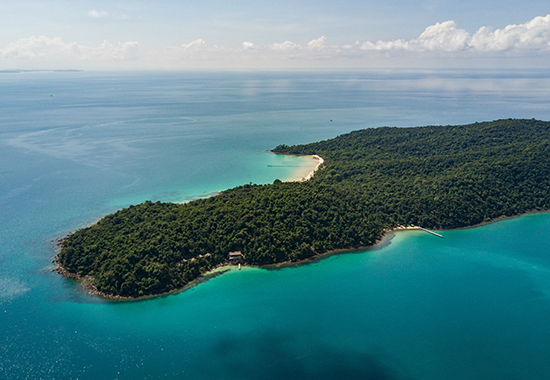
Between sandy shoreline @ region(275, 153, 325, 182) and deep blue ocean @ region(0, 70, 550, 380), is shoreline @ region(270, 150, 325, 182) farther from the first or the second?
deep blue ocean @ region(0, 70, 550, 380)

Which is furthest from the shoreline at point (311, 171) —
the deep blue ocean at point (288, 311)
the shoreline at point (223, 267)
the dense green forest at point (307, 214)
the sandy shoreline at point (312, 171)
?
the shoreline at point (223, 267)

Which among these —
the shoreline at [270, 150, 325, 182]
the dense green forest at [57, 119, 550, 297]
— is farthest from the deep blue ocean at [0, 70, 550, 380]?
the shoreline at [270, 150, 325, 182]

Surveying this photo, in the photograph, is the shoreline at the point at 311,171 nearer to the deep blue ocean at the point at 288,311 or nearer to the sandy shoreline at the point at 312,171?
the sandy shoreline at the point at 312,171

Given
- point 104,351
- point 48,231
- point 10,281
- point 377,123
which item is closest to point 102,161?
point 48,231

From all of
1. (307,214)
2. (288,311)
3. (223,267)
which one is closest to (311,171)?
(307,214)

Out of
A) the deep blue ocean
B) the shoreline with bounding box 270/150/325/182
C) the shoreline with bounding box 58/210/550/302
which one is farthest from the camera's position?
the shoreline with bounding box 270/150/325/182

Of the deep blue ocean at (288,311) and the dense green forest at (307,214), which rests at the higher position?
the dense green forest at (307,214)

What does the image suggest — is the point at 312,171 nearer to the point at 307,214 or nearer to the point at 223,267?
the point at 307,214

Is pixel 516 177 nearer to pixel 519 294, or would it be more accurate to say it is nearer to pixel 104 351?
pixel 519 294
